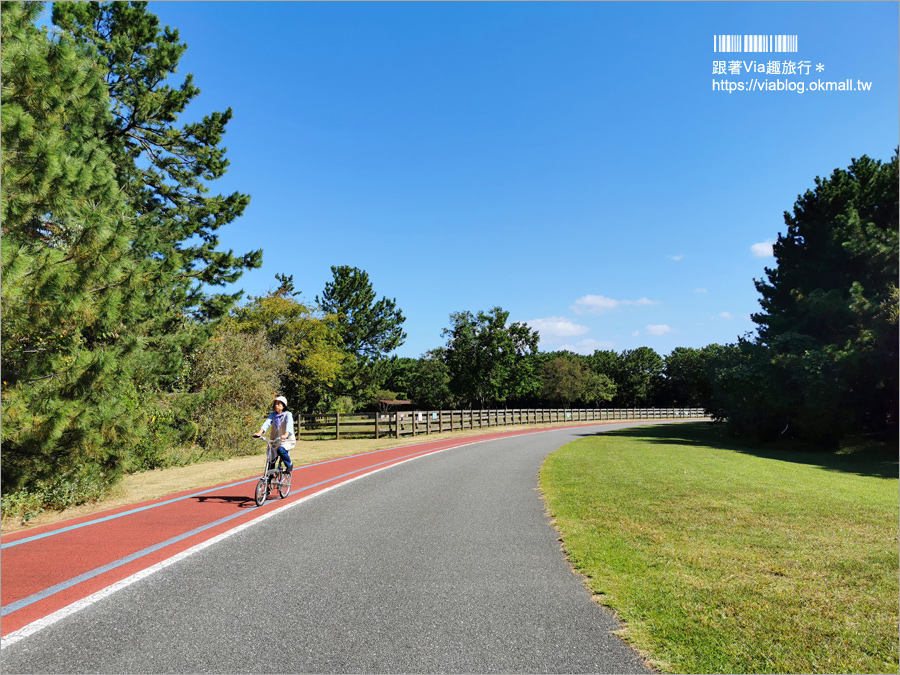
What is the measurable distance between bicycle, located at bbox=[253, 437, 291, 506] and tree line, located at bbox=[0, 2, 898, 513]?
8.81ft

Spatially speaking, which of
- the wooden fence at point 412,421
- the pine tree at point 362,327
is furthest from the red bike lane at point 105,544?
the pine tree at point 362,327

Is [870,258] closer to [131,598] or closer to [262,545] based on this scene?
[262,545]

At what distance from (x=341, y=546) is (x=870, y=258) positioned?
23278mm

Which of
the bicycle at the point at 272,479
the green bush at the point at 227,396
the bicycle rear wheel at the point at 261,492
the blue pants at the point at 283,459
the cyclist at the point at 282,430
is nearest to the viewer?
the bicycle rear wheel at the point at 261,492

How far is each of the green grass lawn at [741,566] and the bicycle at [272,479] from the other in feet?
15.7

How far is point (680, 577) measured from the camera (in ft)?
16.7

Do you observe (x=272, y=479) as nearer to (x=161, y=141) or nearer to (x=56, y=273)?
(x=56, y=273)

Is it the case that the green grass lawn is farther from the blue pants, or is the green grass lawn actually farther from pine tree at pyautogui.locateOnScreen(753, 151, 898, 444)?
pine tree at pyautogui.locateOnScreen(753, 151, 898, 444)

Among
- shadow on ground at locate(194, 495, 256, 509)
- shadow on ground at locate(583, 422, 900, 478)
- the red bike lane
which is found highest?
the red bike lane

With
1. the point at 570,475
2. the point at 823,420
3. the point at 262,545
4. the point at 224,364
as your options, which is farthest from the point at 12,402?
the point at 823,420

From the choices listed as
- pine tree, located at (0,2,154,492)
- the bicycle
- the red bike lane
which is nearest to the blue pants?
the bicycle

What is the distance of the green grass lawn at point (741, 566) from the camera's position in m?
3.63

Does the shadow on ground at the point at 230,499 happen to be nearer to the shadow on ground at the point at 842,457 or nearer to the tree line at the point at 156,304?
the tree line at the point at 156,304

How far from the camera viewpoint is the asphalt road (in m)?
3.48
